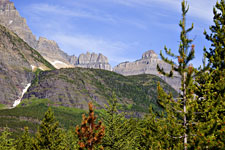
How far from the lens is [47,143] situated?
47.4 meters

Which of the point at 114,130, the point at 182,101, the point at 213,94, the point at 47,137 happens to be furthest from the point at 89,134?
the point at 47,137

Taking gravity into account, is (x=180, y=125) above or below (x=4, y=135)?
above

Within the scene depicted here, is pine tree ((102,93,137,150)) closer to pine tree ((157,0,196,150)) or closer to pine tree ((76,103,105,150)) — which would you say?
pine tree ((157,0,196,150))

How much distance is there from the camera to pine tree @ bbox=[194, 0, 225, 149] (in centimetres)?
1725

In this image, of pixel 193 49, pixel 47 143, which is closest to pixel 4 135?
pixel 47 143

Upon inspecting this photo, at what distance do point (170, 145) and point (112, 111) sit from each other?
1791 centimetres

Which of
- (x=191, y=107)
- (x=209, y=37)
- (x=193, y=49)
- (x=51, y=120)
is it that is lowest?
(x=51, y=120)

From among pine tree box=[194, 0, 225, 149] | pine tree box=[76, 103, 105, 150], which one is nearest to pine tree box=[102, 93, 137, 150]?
pine tree box=[194, 0, 225, 149]

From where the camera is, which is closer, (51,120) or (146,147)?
(146,147)

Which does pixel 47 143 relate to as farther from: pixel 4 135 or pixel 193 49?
pixel 193 49

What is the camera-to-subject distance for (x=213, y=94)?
22.6 meters

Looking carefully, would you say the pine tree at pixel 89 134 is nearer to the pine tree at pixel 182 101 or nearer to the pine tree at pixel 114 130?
the pine tree at pixel 182 101

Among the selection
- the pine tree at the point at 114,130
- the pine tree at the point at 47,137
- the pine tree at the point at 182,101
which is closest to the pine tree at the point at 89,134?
the pine tree at the point at 182,101

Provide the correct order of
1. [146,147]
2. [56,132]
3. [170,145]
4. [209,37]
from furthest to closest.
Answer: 1. [56,132]
2. [146,147]
3. [209,37]
4. [170,145]
